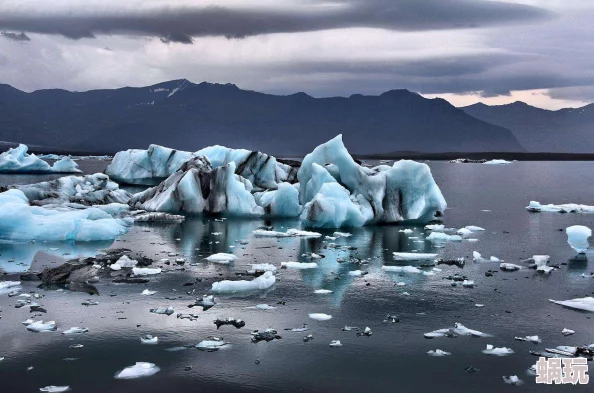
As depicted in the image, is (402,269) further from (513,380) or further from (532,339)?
(513,380)

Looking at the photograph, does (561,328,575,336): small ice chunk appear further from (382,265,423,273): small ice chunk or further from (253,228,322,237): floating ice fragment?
(253,228,322,237): floating ice fragment

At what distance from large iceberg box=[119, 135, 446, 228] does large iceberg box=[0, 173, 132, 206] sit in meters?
1.29

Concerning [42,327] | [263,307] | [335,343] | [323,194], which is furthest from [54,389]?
[323,194]

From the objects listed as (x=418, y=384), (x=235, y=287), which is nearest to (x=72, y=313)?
(x=235, y=287)

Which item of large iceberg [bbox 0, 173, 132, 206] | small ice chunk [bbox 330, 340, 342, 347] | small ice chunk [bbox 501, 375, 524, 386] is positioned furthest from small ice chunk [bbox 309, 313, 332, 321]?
large iceberg [bbox 0, 173, 132, 206]

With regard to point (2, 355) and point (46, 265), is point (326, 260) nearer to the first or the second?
point (46, 265)

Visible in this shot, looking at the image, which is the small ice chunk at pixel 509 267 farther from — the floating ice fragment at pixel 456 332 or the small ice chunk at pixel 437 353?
the small ice chunk at pixel 437 353

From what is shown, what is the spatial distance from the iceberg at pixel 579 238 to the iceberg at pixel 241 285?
10.3 metres

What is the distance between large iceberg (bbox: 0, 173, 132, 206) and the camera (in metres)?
28.2

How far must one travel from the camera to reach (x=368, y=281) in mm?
14578

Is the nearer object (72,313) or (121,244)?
(72,313)

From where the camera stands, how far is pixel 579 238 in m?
18.7

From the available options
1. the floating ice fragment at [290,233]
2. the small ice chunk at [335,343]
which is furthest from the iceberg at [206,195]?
the small ice chunk at [335,343]

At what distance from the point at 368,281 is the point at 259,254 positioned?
4396 mm
